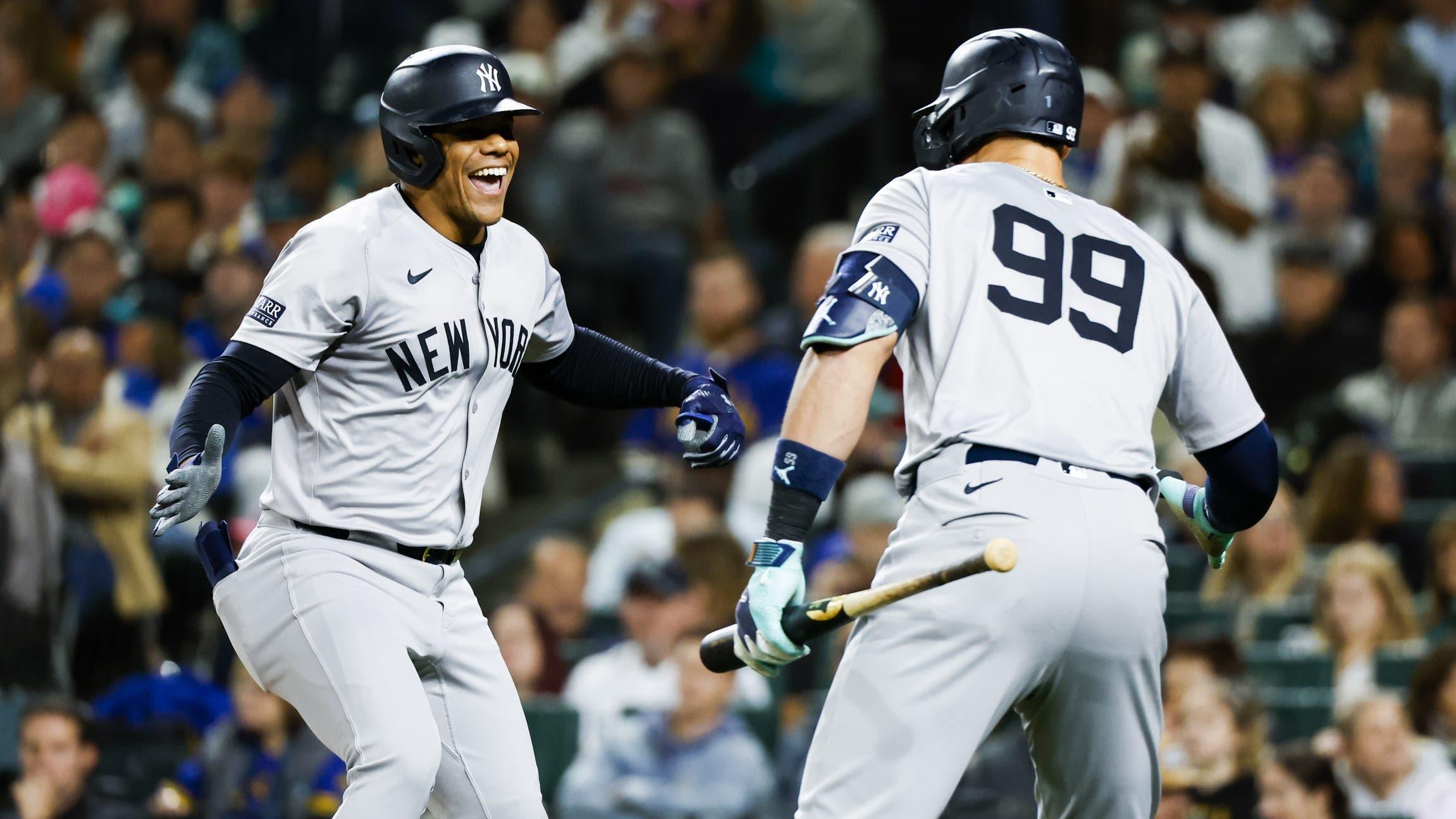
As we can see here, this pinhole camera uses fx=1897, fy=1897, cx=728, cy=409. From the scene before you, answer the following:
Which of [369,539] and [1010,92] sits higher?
[1010,92]

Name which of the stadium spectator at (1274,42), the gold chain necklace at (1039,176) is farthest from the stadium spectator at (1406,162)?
the gold chain necklace at (1039,176)

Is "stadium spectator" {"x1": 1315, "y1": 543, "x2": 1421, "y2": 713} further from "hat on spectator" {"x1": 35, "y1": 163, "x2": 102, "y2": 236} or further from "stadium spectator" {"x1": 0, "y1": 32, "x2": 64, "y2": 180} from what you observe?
"stadium spectator" {"x1": 0, "y1": 32, "x2": 64, "y2": 180}

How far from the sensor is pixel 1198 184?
8.44 m

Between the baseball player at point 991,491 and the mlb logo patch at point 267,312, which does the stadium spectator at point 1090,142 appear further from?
the mlb logo patch at point 267,312

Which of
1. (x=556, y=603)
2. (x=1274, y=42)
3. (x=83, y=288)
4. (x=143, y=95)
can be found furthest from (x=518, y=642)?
(x=143, y=95)

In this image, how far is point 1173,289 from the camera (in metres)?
3.69

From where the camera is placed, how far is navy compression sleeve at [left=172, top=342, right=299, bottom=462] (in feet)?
11.6

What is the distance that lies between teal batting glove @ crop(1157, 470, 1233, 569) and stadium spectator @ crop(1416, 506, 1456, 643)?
3239 mm

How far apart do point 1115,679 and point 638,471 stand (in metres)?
5.50

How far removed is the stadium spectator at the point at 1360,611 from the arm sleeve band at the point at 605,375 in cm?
348

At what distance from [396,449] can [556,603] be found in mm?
4000

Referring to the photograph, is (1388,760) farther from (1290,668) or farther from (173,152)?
(173,152)

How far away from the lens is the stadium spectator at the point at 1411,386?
8070 mm

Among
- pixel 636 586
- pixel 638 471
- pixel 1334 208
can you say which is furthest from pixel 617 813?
pixel 1334 208
